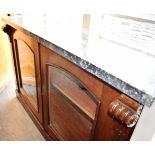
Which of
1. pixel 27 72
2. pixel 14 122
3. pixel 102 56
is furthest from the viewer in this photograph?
pixel 14 122

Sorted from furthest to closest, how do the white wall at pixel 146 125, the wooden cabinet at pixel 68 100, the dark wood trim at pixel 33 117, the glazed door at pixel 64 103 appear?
1. the dark wood trim at pixel 33 117
2. the glazed door at pixel 64 103
3. the wooden cabinet at pixel 68 100
4. the white wall at pixel 146 125

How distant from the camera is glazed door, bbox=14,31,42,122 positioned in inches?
45.1

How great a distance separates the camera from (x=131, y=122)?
1.47ft

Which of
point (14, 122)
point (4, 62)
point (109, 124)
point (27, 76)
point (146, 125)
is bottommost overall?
point (14, 122)

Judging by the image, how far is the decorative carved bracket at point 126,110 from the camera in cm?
45

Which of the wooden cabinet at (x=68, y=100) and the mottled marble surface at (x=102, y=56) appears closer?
the mottled marble surface at (x=102, y=56)

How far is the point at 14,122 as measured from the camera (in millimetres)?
1472

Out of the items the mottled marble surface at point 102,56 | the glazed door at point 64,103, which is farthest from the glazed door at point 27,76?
the mottled marble surface at point 102,56

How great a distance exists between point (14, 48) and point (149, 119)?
1.26 m

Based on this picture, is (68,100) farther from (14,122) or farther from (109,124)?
(14,122)

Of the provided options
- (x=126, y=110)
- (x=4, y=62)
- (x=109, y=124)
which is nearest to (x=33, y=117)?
(x=4, y=62)

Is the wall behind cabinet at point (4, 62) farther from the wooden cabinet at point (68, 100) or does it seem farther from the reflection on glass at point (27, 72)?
the reflection on glass at point (27, 72)

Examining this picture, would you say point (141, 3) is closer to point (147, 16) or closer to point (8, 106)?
point (147, 16)

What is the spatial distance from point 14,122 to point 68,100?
80cm
